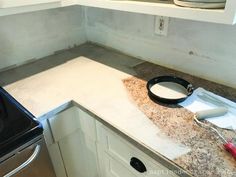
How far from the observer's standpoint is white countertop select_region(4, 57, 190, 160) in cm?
71

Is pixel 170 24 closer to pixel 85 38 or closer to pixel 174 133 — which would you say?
pixel 174 133

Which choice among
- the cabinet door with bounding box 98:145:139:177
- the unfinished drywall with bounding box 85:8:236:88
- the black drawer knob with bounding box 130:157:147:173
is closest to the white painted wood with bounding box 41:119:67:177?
the cabinet door with bounding box 98:145:139:177

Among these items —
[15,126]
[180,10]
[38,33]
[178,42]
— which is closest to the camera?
[180,10]

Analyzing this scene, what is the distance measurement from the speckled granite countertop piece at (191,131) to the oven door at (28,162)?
43 centimetres

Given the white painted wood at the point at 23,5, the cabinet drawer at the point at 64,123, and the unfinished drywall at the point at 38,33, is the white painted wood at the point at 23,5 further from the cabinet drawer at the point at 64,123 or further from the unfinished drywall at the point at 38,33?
the cabinet drawer at the point at 64,123

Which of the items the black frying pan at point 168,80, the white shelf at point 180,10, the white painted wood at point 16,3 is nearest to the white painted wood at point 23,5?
the white painted wood at point 16,3

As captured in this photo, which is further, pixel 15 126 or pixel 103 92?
pixel 103 92

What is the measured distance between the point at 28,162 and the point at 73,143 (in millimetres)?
307

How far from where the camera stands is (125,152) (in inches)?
31.7

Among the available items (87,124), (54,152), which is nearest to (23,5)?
(87,124)

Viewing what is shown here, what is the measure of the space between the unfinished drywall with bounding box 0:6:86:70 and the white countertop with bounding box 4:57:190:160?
21 centimetres

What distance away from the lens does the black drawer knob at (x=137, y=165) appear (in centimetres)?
75

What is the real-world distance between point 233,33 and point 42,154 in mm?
924

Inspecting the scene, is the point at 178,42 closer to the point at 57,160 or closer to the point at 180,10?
the point at 180,10
